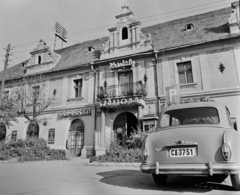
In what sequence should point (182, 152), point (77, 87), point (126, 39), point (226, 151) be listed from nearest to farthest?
point (226, 151) → point (182, 152) → point (126, 39) → point (77, 87)

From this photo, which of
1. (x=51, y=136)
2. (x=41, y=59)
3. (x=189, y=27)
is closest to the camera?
(x=189, y=27)

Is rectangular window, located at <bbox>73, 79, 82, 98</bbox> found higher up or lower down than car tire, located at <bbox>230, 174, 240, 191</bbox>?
higher up

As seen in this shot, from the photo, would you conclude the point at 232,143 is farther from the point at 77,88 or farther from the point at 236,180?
the point at 77,88

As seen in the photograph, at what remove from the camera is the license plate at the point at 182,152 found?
380 centimetres

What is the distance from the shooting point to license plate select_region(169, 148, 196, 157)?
380 centimetres

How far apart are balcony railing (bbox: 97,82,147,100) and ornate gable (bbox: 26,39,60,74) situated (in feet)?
23.8

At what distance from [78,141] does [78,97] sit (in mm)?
3666

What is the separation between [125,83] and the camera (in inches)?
622

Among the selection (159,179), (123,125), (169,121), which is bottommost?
(159,179)

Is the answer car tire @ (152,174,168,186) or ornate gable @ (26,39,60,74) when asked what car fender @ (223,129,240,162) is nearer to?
car tire @ (152,174,168,186)

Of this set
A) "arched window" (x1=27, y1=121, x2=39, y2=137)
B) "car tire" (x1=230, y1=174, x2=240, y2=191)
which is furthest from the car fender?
"arched window" (x1=27, y1=121, x2=39, y2=137)

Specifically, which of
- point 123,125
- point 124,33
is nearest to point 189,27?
point 124,33

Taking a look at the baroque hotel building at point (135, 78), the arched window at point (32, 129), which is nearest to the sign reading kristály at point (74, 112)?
the baroque hotel building at point (135, 78)

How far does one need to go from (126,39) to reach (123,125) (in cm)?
701
